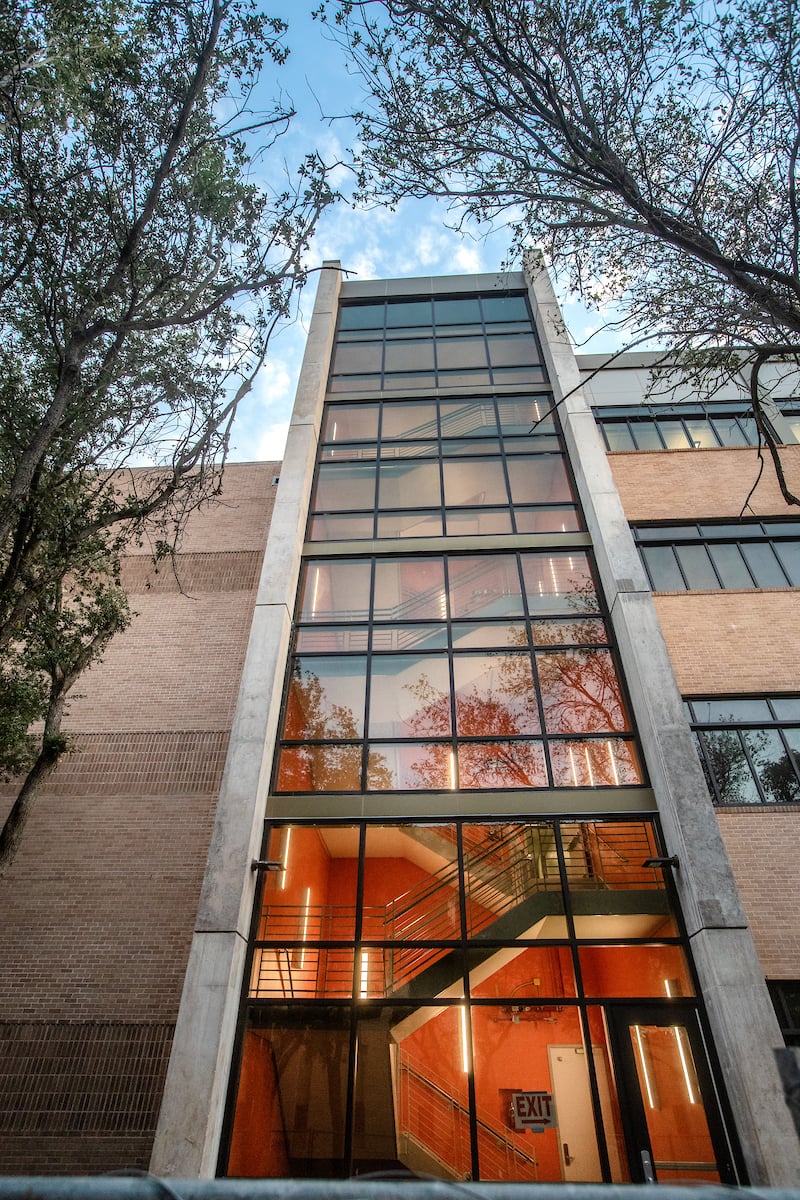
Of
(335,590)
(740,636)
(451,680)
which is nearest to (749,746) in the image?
(740,636)

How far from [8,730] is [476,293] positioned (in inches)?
639

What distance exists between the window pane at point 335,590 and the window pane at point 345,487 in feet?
5.40

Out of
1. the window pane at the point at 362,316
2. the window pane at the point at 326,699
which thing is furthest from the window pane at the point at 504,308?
the window pane at the point at 326,699

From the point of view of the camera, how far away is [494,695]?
1017 centimetres

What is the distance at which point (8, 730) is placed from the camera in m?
9.11

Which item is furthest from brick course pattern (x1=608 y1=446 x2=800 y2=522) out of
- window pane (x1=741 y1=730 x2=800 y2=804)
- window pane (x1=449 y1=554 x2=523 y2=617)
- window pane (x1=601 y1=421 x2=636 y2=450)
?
window pane (x1=741 y1=730 x2=800 y2=804)

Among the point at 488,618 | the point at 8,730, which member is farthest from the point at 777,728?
the point at 8,730

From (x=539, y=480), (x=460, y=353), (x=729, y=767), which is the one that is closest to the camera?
(x=729, y=767)

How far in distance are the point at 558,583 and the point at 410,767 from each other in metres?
4.48

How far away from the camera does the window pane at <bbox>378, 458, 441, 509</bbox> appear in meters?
13.2

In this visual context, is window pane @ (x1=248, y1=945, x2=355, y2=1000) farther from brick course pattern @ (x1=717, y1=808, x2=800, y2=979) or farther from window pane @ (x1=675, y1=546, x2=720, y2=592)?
window pane @ (x1=675, y1=546, x2=720, y2=592)

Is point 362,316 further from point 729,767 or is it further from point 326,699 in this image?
point 729,767

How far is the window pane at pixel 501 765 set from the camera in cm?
923

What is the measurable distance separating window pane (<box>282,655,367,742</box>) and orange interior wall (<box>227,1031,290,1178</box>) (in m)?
4.11
